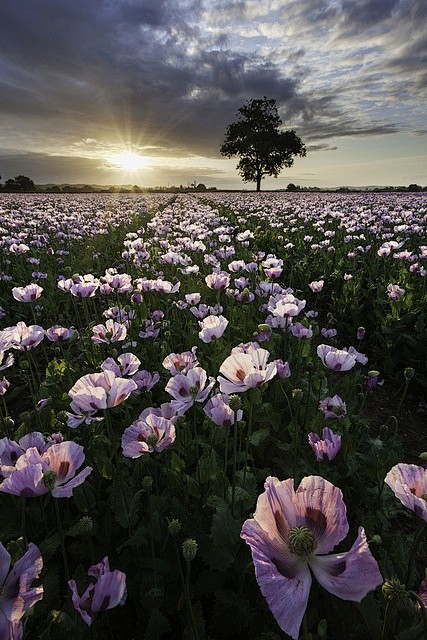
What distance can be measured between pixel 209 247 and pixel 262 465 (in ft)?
18.2

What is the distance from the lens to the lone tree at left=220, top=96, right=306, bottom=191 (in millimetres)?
55781

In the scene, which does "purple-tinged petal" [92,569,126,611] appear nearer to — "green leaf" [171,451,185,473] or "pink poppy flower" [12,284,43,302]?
"green leaf" [171,451,185,473]

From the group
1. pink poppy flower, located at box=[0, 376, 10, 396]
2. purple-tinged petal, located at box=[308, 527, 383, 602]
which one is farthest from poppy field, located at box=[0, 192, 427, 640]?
pink poppy flower, located at box=[0, 376, 10, 396]

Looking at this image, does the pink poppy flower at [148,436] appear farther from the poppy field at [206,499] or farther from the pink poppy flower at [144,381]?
the pink poppy flower at [144,381]

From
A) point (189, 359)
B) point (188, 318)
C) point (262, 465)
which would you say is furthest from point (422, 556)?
point (188, 318)

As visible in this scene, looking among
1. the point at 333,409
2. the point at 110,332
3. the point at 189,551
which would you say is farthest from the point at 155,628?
the point at 110,332

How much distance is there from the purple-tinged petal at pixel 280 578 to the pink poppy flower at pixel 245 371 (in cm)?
70

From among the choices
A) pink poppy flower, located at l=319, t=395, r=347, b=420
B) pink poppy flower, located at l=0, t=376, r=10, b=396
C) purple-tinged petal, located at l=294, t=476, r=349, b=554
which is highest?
purple-tinged petal, located at l=294, t=476, r=349, b=554

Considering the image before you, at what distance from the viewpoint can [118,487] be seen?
63.0 inches

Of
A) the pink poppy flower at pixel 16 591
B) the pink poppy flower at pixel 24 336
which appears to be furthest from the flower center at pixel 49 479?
the pink poppy flower at pixel 24 336

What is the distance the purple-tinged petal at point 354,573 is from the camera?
0.70 metres

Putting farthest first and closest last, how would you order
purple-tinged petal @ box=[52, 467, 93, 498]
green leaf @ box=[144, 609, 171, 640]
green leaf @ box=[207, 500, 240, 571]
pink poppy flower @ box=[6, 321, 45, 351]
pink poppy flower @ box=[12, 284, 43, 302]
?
pink poppy flower @ box=[12, 284, 43, 302], pink poppy flower @ box=[6, 321, 45, 351], green leaf @ box=[207, 500, 240, 571], green leaf @ box=[144, 609, 171, 640], purple-tinged petal @ box=[52, 467, 93, 498]

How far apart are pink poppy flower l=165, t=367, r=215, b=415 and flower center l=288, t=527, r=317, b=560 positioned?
3.14 ft

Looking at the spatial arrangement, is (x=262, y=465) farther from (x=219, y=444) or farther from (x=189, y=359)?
(x=189, y=359)
